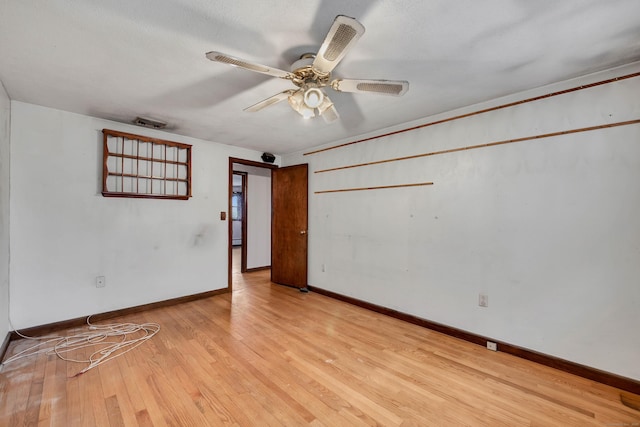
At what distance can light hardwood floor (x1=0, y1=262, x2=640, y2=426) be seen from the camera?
1615 mm

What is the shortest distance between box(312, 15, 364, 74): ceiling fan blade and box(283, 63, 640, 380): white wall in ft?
6.03

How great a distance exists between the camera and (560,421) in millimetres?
1595

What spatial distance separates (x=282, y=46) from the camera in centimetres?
167

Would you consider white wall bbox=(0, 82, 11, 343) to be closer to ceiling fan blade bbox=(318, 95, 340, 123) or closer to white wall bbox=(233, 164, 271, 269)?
ceiling fan blade bbox=(318, 95, 340, 123)

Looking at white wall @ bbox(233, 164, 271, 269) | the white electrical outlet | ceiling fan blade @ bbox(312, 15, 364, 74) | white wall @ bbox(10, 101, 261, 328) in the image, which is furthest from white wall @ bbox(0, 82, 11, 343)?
the white electrical outlet

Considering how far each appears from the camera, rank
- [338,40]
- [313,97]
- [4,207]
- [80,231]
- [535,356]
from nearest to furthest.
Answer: [338,40], [313,97], [535,356], [4,207], [80,231]

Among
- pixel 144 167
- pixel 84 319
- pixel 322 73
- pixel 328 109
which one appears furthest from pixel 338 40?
pixel 84 319

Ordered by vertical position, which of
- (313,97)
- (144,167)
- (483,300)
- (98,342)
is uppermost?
(313,97)

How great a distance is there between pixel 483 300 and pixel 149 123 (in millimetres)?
4060

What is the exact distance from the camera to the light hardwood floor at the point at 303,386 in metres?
1.62

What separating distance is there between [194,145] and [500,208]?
12.6 feet

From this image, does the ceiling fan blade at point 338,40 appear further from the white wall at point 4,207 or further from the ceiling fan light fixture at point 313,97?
the white wall at point 4,207

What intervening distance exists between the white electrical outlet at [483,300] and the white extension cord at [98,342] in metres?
3.25

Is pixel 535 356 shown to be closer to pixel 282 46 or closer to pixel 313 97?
pixel 313 97
